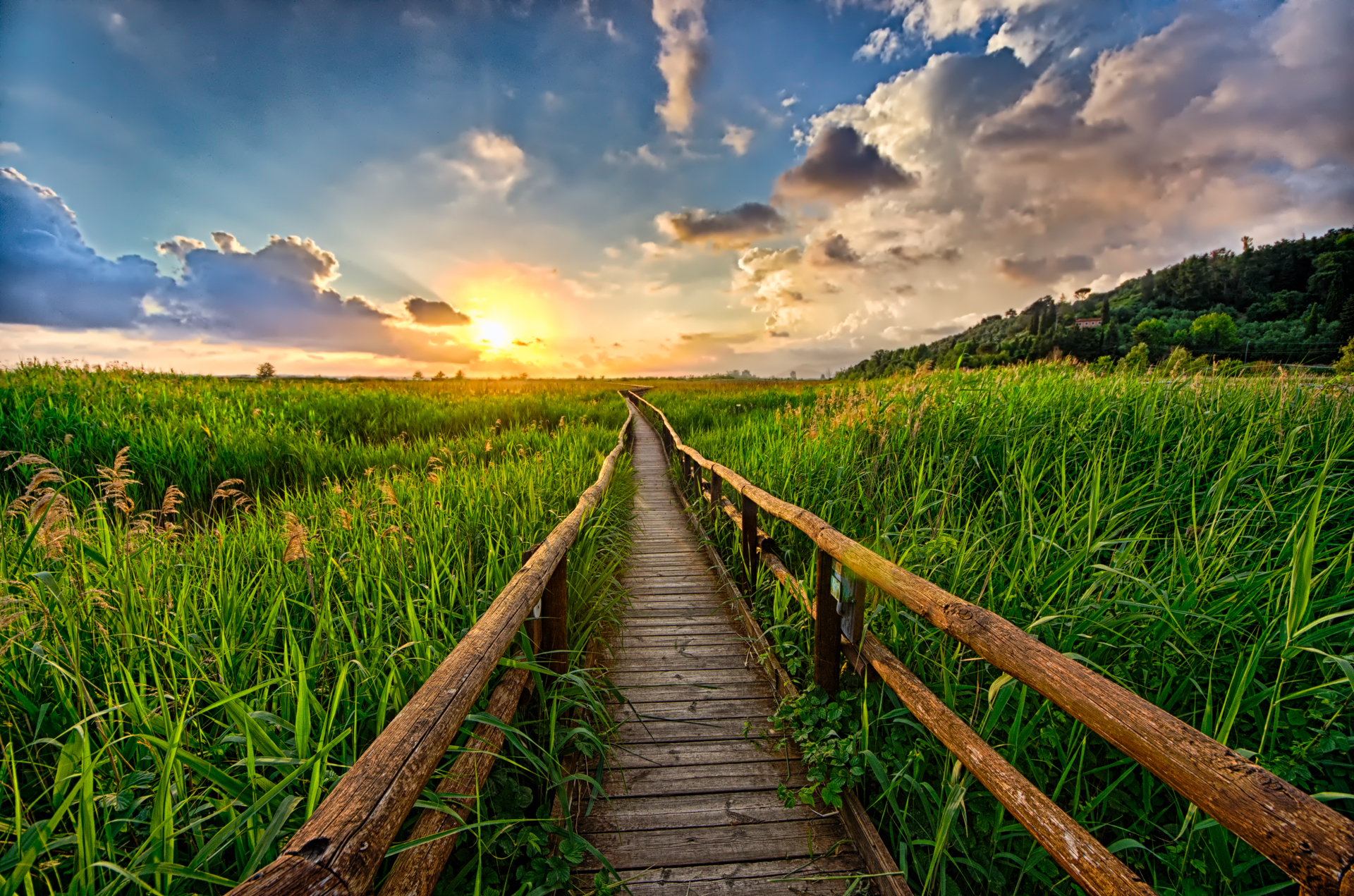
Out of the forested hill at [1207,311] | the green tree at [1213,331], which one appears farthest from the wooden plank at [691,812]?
the green tree at [1213,331]

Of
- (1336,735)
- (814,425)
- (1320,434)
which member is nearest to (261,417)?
(814,425)

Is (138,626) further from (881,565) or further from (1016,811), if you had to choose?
(1016,811)

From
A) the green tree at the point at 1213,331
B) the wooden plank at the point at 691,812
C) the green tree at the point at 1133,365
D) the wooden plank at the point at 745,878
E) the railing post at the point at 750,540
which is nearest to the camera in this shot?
the wooden plank at the point at 745,878

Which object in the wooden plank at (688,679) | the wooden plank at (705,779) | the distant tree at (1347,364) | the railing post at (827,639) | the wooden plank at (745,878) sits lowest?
the wooden plank at (745,878)

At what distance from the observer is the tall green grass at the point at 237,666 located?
1.50 metres

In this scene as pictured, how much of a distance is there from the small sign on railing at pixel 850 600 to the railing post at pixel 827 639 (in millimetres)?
92

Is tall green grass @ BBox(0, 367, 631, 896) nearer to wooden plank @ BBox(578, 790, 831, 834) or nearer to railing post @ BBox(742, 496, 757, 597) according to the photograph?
wooden plank @ BBox(578, 790, 831, 834)

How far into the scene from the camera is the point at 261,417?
9.98 meters

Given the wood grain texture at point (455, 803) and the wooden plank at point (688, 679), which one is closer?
the wood grain texture at point (455, 803)

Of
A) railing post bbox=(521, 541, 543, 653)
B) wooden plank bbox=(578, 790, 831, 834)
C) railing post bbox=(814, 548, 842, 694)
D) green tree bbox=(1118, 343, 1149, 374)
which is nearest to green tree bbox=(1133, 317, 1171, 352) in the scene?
green tree bbox=(1118, 343, 1149, 374)

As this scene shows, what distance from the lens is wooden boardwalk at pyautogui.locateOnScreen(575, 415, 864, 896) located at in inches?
89.7

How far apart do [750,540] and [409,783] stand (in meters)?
3.78

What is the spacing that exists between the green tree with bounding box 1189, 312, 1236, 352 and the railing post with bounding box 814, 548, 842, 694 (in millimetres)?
102391

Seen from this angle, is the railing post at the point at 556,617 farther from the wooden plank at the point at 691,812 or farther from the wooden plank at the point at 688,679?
the wooden plank at the point at 691,812
